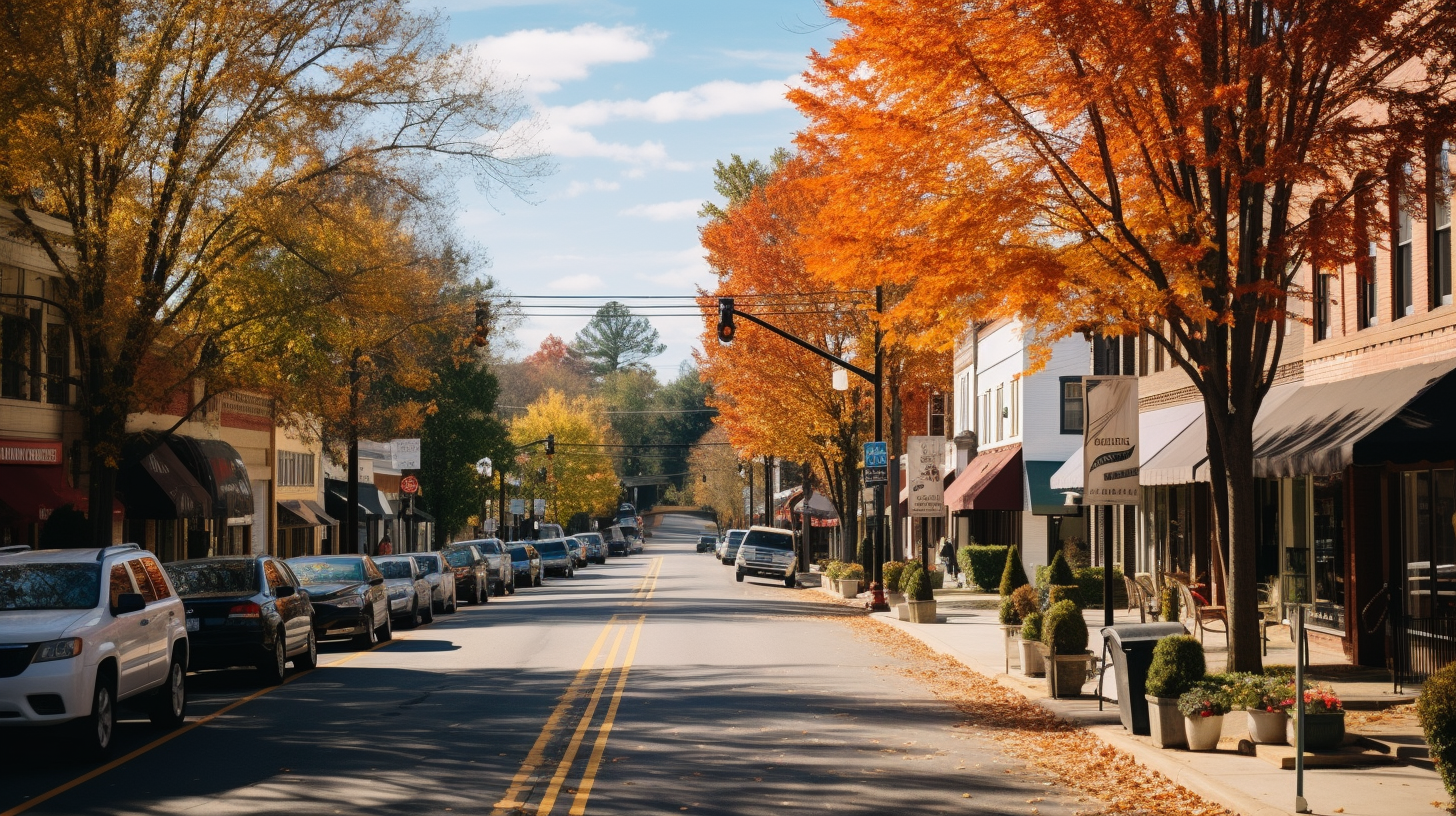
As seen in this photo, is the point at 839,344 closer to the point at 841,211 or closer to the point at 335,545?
the point at 335,545

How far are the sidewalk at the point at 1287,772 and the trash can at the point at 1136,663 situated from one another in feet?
0.64

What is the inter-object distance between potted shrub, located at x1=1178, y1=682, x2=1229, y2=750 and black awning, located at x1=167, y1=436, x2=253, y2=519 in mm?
27703

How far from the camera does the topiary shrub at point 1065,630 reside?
16.8m

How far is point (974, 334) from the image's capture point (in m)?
50.4

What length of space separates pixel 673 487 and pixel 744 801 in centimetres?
16499

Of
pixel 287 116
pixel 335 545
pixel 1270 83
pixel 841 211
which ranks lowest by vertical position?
pixel 335 545

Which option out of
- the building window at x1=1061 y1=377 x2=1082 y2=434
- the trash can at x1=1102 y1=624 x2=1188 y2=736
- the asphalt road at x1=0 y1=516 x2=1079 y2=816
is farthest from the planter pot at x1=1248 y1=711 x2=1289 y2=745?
the building window at x1=1061 y1=377 x2=1082 y2=434

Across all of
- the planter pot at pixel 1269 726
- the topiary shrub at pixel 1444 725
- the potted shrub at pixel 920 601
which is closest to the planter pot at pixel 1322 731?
the planter pot at pixel 1269 726

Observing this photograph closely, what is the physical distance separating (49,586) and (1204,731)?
401 inches

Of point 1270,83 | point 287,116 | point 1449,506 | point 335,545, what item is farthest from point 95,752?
point 335,545

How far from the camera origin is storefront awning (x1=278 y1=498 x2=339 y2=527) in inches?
1994

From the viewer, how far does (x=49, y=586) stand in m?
13.5

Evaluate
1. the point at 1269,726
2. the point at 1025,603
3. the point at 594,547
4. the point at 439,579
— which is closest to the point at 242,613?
the point at 1025,603

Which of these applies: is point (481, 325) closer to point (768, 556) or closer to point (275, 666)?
point (275, 666)
